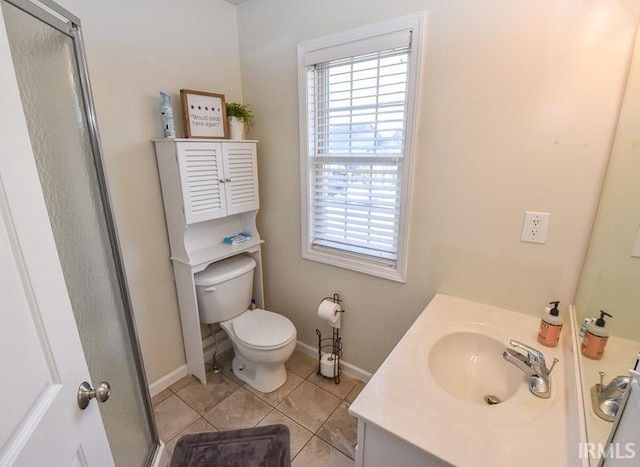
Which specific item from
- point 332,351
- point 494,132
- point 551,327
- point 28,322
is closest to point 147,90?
point 28,322

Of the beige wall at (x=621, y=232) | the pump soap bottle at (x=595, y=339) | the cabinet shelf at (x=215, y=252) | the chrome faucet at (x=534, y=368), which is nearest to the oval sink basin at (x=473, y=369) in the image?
the chrome faucet at (x=534, y=368)

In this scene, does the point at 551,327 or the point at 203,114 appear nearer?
the point at 551,327

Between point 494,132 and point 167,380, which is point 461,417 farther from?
point 167,380

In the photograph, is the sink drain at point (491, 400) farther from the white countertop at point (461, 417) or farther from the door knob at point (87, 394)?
the door knob at point (87, 394)

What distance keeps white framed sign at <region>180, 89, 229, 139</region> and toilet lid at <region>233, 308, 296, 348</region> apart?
1169mm

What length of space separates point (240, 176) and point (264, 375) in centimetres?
127

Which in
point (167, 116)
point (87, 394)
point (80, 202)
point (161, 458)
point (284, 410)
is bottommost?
point (284, 410)

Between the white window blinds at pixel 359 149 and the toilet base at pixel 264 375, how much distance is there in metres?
0.84

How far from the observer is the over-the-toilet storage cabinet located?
1698 mm

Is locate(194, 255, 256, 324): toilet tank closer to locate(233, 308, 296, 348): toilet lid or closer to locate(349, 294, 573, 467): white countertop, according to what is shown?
locate(233, 308, 296, 348): toilet lid

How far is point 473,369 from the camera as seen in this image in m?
1.28

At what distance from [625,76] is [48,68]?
185 cm

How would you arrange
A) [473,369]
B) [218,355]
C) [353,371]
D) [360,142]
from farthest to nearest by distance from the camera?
[218,355]
[353,371]
[360,142]
[473,369]

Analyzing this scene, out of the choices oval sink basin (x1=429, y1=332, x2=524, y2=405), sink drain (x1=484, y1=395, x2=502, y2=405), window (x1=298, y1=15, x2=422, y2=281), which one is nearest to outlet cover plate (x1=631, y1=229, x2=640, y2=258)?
oval sink basin (x1=429, y1=332, x2=524, y2=405)
